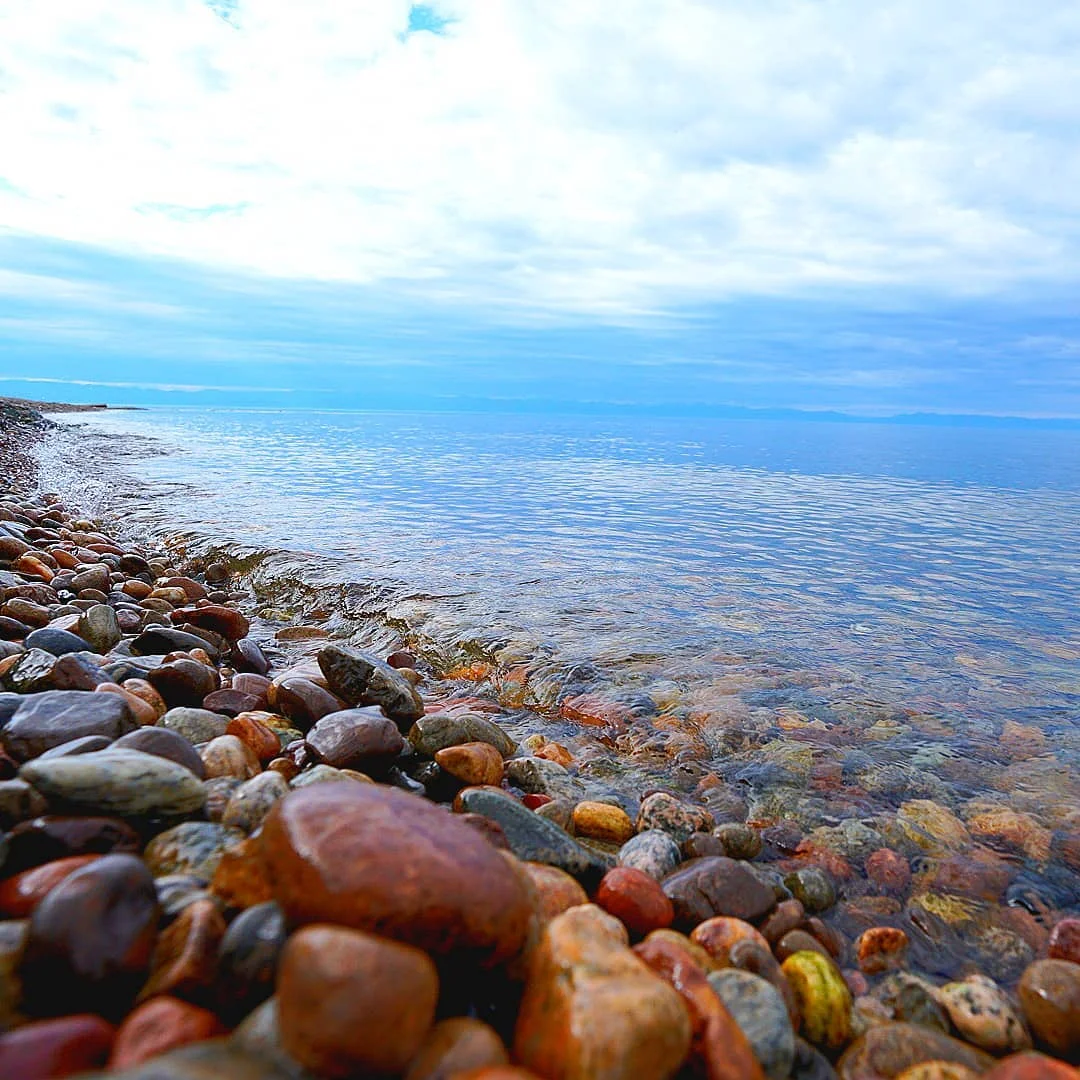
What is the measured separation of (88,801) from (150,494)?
22115mm

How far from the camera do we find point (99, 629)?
274 inches

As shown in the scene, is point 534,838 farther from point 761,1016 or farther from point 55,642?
point 55,642

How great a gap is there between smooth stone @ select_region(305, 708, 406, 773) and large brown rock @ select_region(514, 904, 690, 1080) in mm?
2612

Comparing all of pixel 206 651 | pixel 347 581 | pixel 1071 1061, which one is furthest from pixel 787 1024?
pixel 347 581

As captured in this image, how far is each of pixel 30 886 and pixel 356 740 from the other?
2353mm

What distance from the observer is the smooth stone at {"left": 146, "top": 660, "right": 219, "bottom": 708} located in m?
5.75

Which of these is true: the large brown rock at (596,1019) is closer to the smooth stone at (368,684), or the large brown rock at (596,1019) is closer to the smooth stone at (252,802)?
the smooth stone at (252,802)

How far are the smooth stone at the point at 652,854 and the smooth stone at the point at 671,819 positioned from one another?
29 centimetres

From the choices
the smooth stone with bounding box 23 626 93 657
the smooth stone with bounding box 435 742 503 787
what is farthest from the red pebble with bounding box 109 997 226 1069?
the smooth stone with bounding box 23 626 93 657

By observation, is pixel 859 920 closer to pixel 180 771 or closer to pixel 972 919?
pixel 972 919

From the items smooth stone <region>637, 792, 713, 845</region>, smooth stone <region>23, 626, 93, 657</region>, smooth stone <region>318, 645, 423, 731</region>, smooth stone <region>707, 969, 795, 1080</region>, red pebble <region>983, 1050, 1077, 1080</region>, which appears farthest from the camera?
smooth stone <region>23, 626, 93, 657</region>

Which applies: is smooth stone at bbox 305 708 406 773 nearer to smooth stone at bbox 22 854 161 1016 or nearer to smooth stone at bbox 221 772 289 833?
smooth stone at bbox 221 772 289 833

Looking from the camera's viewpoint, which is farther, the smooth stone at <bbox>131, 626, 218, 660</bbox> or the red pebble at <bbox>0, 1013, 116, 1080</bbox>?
the smooth stone at <bbox>131, 626, 218, 660</bbox>

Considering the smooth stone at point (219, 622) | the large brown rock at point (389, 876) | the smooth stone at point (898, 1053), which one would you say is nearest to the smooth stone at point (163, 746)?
the large brown rock at point (389, 876)
